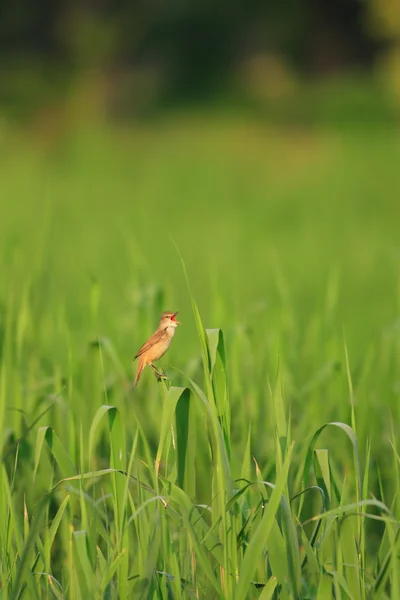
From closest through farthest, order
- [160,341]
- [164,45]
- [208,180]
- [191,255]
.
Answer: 1. [160,341]
2. [191,255]
3. [208,180]
4. [164,45]

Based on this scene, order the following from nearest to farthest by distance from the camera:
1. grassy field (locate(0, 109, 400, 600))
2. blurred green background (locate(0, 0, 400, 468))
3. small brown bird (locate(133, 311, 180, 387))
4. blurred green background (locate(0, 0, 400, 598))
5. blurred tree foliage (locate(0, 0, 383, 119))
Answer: grassy field (locate(0, 109, 400, 600))
small brown bird (locate(133, 311, 180, 387))
blurred green background (locate(0, 0, 400, 598))
blurred green background (locate(0, 0, 400, 468))
blurred tree foliage (locate(0, 0, 383, 119))

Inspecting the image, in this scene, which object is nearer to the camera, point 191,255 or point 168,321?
point 168,321

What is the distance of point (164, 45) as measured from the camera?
89.6 ft

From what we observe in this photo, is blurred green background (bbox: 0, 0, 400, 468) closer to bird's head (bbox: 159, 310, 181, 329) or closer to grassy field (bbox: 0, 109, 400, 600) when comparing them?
grassy field (bbox: 0, 109, 400, 600)

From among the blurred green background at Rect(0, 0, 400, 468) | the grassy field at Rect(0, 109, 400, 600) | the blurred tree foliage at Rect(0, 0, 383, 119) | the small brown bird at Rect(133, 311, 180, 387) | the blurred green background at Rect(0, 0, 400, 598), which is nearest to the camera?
the grassy field at Rect(0, 109, 400, 600)

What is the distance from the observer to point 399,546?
251 cm

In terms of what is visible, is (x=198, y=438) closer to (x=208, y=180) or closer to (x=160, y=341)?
(x=160, y=341)

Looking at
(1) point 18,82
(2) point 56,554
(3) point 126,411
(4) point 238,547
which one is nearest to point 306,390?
(3) point 126,411

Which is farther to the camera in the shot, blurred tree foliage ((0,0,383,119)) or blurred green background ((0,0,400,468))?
blurred tree foliage ((0,0,383,119))

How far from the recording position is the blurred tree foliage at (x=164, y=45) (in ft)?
83.3

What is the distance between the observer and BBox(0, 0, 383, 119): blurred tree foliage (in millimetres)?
25375

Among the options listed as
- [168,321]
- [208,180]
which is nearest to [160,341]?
[168,321]

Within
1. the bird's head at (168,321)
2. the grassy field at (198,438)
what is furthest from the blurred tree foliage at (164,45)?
the bird's head at (168,321)

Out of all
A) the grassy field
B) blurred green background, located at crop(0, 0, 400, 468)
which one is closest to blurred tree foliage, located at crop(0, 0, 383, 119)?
blurred green background, located at crop(0, 0, 400, 468)
